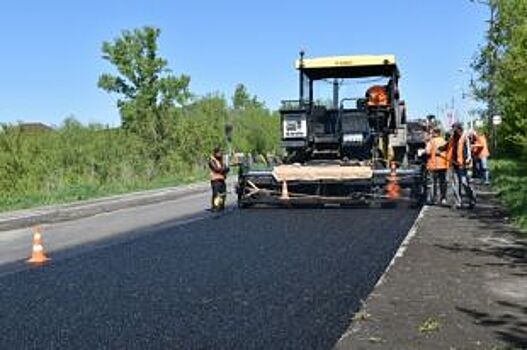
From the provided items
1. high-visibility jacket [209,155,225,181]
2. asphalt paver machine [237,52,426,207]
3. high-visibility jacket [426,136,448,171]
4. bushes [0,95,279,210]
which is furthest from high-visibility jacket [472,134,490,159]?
bushes [0,95,279,210]

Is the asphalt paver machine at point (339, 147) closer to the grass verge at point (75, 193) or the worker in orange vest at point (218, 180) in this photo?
the worker in orange vest at point (218, 180)

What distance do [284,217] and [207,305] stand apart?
8347 mm

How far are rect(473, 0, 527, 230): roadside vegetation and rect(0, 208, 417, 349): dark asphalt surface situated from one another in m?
3.40

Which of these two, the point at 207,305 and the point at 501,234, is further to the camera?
the point at 501,234

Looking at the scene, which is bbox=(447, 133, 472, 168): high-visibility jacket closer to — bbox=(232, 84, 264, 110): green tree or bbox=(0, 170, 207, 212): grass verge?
bbox=(0, 170, 207, 212): grass verge

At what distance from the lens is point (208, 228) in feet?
48.3

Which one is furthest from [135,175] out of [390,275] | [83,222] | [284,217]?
[390,275]

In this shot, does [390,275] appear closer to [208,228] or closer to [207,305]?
[207,305]

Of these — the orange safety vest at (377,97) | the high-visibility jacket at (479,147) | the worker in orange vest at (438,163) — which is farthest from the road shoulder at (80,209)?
the high-visibility jacket at (479,147)


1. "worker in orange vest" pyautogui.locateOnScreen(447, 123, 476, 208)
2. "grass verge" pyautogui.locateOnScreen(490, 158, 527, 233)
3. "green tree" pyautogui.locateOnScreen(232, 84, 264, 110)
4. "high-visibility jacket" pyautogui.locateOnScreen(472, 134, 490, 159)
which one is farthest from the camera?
"green tree" pyautogui.locateOnScreen(232, 84, 264, 110)

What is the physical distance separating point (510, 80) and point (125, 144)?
19.7 meters

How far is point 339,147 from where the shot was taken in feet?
61.7

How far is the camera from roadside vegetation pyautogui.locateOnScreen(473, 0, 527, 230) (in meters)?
18.2

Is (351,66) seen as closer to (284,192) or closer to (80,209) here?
(284,192)
